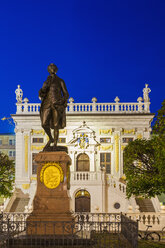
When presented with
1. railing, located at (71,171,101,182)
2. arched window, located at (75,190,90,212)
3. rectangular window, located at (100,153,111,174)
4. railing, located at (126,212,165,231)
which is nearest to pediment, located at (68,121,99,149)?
rectangular window, located at (100,153,111,174)

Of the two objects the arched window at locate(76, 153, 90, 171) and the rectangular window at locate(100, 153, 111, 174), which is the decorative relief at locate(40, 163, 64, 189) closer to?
the arched window at locate(76, 153, 90, 171)

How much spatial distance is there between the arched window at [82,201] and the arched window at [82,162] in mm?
4051

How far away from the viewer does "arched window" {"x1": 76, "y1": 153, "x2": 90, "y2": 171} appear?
32844 millimetres

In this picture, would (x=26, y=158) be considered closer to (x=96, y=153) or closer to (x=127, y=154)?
(x=96, y=153)

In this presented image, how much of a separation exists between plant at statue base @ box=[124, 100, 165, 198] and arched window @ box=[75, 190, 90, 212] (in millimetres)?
7611

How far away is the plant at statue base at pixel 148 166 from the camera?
681 inches

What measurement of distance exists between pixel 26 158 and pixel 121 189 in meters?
9.80

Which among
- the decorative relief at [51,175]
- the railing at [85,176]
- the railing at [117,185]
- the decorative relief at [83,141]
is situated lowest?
the railing at [117,185]

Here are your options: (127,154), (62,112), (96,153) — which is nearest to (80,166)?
(96,153)

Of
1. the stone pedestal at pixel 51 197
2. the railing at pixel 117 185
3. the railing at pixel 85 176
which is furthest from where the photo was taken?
the railing at pixel 85 176

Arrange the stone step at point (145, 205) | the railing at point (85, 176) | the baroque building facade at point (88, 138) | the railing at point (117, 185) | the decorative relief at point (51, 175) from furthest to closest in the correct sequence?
the baroque building facade at point (88, 138) → the railing at point (85, 176) → the railing at point (117, 185) → the stone step at point (145, 205) → the decorative relief at point (51, 175)

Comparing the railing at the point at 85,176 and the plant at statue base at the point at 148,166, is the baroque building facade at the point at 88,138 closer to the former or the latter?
the railing at the point at 85,176

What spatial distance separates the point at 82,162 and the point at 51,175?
22.0m

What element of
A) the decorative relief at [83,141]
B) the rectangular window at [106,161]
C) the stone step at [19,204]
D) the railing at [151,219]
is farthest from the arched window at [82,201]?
the railing at [151,219]
